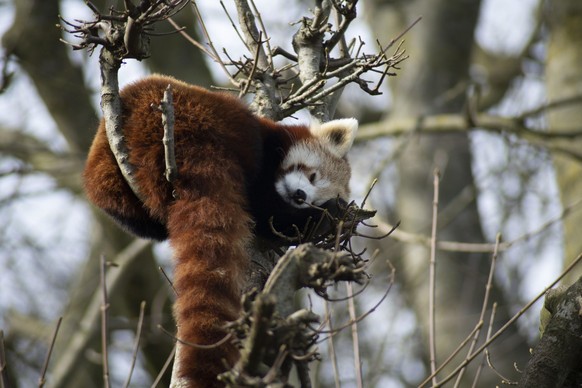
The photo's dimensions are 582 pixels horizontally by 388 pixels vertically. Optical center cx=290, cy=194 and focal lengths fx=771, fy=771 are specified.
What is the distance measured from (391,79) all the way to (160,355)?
17.4 feet

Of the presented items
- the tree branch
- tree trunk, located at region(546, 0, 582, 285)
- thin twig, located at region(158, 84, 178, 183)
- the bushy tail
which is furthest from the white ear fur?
tree trunk, located at region(546, 0, 582, 285)

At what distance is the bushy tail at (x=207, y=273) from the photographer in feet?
7.32

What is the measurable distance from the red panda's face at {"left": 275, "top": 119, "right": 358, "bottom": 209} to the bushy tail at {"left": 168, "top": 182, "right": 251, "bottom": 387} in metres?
0.67

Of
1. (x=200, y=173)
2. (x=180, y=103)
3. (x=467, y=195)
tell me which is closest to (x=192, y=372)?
(x=200, y=173)

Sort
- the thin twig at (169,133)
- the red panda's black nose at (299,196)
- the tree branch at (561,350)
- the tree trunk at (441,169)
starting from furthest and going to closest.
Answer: the tree trunk at (441,169)
the red panda's black nose at (299,196)
the thin twig at (169,133)
the tree branch at (561,350)

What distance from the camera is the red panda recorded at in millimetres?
2424

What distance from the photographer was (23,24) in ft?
22.5

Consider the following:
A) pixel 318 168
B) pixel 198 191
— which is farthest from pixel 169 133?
pixel 318 168

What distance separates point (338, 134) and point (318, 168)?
0.31 m

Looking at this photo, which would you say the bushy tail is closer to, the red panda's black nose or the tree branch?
the red panda's black nose

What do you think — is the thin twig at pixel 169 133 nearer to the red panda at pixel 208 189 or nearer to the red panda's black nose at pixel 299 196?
the red panda at pixel 208 189

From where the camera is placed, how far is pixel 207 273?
100 inches

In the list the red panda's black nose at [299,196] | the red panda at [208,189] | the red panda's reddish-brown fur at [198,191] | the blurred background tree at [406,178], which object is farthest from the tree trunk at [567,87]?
the red panda's reddish-brown fur at [198,191]

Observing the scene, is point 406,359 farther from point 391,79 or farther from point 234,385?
point 234,385
